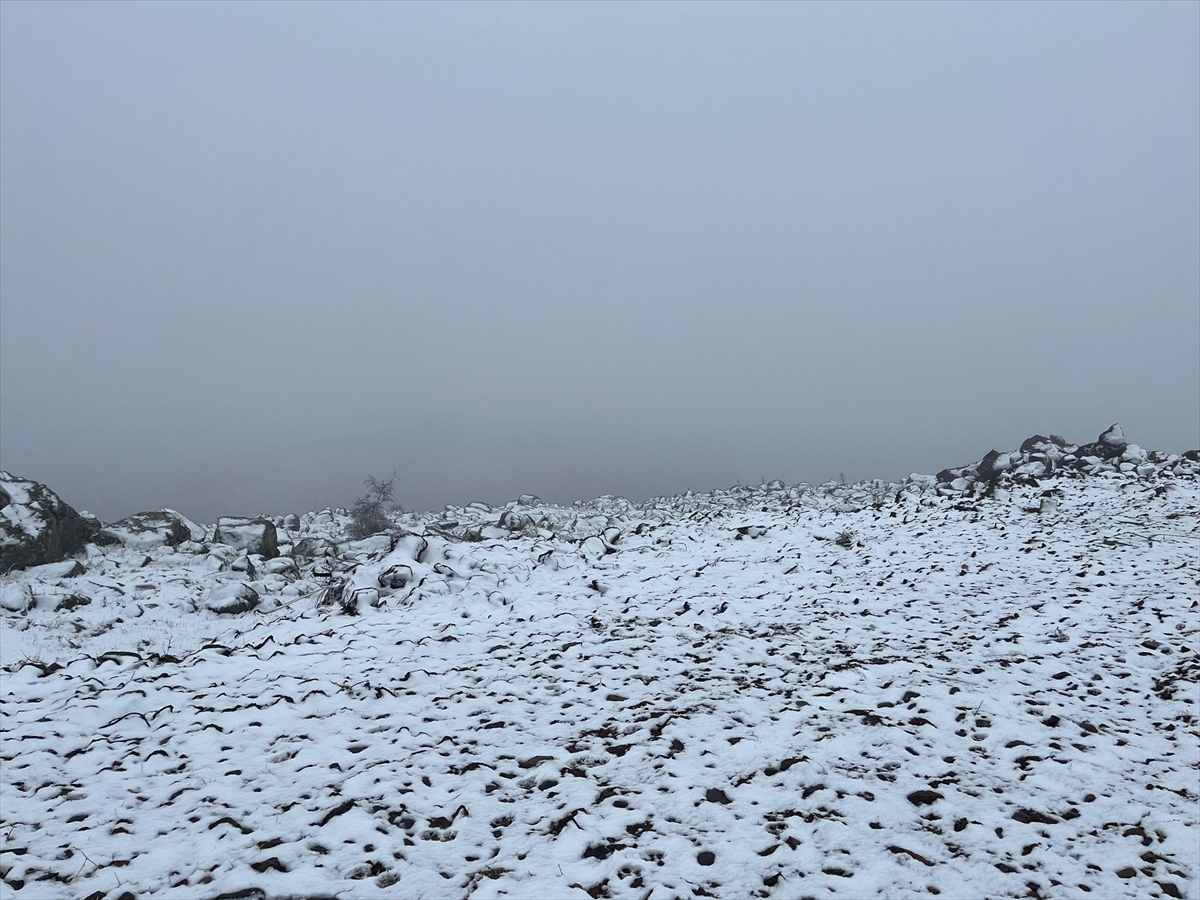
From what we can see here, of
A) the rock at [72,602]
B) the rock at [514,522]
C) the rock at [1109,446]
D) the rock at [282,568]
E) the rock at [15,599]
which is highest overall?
the rock at [1109,446]

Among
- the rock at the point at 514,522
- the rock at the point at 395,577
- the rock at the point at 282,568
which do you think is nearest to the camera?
the rock at the point at 395,577

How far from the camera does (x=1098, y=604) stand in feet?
33.9

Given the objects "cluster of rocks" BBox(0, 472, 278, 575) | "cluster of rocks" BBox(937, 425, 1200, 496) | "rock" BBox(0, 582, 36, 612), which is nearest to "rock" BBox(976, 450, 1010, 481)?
"cluster of rocks" BBox(937, 425, 1200, 496)

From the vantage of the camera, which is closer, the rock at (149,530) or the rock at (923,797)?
the rock at (923,797)

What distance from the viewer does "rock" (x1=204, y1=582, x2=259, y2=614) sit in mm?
12867

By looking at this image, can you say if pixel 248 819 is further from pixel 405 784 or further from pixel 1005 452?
pixel 1005 452

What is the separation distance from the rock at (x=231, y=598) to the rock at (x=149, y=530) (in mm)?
6661

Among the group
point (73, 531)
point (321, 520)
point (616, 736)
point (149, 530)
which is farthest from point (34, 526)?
point (616, 736)

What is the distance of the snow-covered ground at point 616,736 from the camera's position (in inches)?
167

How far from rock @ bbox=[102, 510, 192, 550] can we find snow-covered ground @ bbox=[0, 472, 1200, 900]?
14.1ft

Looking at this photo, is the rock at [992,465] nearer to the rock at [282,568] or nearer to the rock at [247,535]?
the rock at [282,568]

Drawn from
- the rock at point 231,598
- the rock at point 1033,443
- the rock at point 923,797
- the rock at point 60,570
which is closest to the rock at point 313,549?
the rock at point 231,598

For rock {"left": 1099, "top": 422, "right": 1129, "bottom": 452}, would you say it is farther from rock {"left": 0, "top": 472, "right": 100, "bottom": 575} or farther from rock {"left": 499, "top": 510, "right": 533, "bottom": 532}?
rock {"left": 0, "top": 472, "right": 100, "bottom": 575}

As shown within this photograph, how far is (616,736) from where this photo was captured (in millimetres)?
6316
